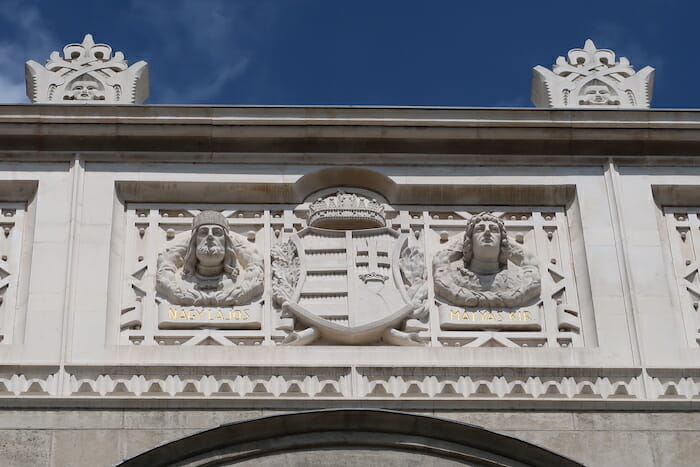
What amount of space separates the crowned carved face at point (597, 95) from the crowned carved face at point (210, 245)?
480cm

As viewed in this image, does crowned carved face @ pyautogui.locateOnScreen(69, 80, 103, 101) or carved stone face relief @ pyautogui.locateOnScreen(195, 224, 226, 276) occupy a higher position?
crowned carved face @ pyautogui.locateOnScreen(69, 80, 103, 101)

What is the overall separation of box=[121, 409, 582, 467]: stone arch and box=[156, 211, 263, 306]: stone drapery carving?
224 cm

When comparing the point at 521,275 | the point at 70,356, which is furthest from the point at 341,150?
the point at 70,356

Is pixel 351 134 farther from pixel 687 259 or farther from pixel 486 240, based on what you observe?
pixel 687 259

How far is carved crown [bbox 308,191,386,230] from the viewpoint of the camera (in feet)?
64.9

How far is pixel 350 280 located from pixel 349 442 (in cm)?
244

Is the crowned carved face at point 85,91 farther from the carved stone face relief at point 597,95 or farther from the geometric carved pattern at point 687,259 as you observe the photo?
the geometric carved pattern at point 687,259

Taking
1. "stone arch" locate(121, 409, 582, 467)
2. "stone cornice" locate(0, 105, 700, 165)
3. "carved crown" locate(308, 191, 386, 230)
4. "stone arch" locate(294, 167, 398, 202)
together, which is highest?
"stone cornice" locate(0, 105, 700, 165)

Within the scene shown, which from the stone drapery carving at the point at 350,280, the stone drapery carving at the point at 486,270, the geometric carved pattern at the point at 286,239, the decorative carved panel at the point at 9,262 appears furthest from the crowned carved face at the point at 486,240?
the decorative carved panel at the point at 9,262

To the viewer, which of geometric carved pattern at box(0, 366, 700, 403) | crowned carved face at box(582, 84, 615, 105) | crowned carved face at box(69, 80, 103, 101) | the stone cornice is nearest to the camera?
geometric carved pattern at box(0, 366, 700, 403)

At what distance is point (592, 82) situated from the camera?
21.5m

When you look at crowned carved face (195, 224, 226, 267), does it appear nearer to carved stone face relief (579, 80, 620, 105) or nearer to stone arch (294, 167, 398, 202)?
stone arch (294, 167, 398, 202)

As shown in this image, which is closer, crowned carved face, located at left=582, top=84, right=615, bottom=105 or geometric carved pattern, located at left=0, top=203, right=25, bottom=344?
geometric carved pattern, located at left=0, top=203, right=25, bottom=344

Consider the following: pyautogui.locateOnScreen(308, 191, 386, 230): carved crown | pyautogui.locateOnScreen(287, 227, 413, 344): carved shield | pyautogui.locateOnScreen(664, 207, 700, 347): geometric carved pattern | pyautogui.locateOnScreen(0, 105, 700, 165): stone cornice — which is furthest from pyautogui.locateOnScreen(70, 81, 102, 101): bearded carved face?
pyautogui.locateOnScreen(664, 207, 700, 347): geometric carved pattern
